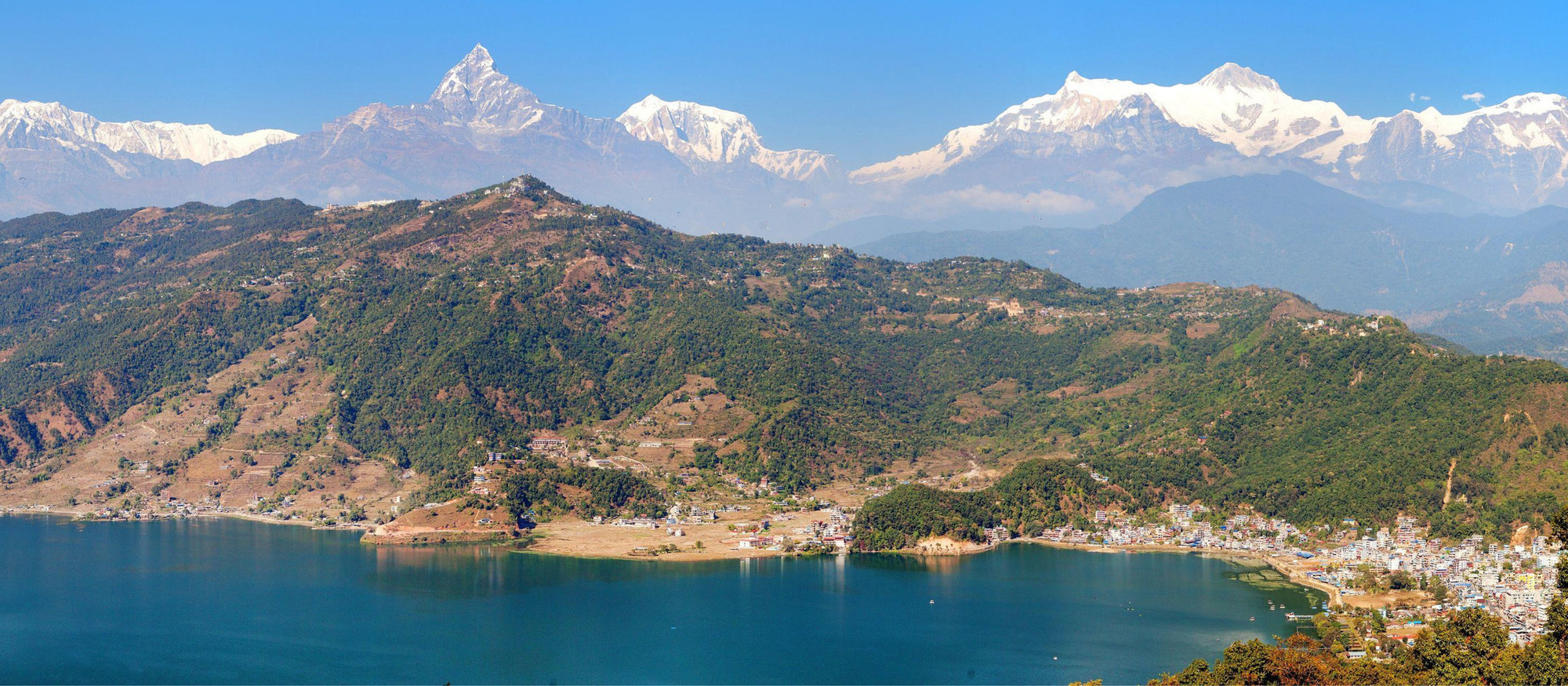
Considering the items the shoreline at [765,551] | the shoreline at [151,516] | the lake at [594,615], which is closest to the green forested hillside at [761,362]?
the shoreline at [765,551]

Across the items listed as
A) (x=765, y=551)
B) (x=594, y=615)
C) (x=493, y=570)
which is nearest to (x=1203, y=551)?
(x=765, y=551)

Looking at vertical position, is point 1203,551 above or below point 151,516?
below

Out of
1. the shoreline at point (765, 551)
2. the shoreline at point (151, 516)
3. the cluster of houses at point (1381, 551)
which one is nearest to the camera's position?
the cluster of houses at point (1381, 551)

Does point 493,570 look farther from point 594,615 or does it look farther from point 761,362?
point 761,362

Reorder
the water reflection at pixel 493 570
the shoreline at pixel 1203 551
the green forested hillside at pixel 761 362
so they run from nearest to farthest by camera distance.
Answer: the water reflection at pixel 493 570 → the shoreline at pixel 1203 551 → the green forested hillside at pixel 761 362

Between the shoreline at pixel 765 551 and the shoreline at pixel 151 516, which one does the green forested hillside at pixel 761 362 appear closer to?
the shoreline at pixel 765 551

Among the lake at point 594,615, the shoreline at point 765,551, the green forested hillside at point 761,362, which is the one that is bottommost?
the lake at point 594,615
